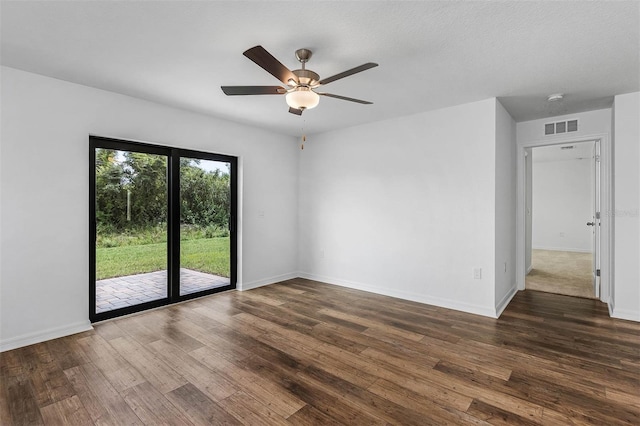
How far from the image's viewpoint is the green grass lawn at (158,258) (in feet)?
11.7

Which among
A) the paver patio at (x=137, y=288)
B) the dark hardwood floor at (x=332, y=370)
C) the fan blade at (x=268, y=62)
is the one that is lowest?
the dark hardwood floor at (x=332, y=370)

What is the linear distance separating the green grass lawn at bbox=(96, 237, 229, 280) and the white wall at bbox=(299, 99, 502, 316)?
5.09ft

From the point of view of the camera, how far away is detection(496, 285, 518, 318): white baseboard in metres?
3.70

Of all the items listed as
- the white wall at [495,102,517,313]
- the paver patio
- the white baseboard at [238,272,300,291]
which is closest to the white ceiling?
the white wall at [495,102,517,313]

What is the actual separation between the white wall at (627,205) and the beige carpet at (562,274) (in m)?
0.97

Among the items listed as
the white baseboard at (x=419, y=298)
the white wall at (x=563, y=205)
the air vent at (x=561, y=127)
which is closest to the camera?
the white baseboard at (x=419, y=298)

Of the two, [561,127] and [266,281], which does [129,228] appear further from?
[561,127]

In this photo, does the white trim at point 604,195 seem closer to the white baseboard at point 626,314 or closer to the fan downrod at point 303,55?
the white baseboard at point 626,314

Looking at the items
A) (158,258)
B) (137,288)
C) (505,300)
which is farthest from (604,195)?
(137,288)

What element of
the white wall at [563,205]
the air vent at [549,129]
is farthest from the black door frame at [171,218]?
the white wall at [563,205]

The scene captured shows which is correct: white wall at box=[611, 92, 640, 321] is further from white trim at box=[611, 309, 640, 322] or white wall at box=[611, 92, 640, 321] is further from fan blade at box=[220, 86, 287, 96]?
fan blade at box=[220, 86, 287, 96]

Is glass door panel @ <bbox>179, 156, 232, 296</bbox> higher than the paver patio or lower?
higher

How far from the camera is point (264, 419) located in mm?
1881

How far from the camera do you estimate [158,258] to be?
3.98 metres
